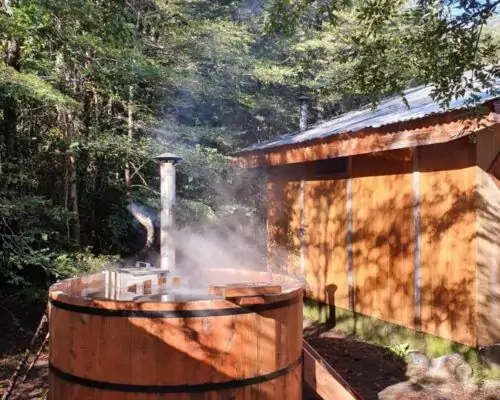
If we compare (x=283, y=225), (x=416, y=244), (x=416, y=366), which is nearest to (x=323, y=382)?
(x=416, y=366)

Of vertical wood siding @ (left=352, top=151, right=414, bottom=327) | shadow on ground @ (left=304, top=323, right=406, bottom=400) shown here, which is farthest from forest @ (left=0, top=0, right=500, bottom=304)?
shadow on ground @ (left=304, top=323, right=406, bottom=400)

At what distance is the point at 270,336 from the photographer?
3.04m

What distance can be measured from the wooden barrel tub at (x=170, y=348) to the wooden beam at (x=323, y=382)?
56 cm

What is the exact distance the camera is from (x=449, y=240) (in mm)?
5312

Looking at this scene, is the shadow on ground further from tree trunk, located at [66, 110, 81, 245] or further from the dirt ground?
tree trunk, located at [66, 110, 81, 245]

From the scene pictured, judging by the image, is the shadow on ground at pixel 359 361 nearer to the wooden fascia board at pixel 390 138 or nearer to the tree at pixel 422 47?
the wooden fascia board at pixel 390 138

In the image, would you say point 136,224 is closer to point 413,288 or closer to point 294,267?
point 294,267

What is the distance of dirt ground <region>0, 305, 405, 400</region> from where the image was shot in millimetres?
4914

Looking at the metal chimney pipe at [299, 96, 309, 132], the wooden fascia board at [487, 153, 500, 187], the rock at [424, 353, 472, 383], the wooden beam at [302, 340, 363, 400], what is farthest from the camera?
the metal chimney pipe at [299, 96, 309, 132]

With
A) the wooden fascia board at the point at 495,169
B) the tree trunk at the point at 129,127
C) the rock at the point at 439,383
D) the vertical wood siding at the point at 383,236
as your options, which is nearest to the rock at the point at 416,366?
the rock at the point at 439,383

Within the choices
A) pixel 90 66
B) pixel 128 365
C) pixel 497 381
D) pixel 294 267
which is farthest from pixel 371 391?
pixel 90 66

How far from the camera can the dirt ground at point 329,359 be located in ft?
16.1

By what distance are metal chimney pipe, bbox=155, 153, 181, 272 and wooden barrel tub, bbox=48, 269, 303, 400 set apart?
182 centimetres

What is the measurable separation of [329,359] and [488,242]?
219 cm
